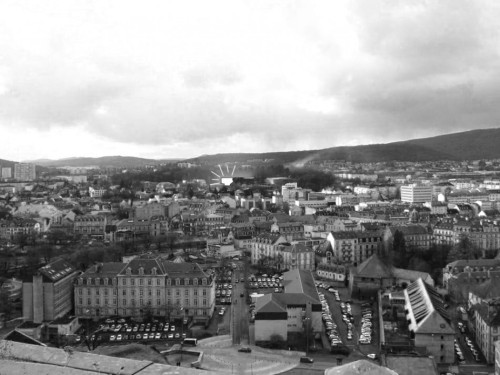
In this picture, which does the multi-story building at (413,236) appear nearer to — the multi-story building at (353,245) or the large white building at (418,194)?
the multi-story building at (353,245)

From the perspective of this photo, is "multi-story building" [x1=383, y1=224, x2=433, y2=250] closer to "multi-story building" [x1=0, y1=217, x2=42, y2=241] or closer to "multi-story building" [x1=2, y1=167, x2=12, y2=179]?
"multi-story building" [x1=0, y1=217, x2=42, y2=241]

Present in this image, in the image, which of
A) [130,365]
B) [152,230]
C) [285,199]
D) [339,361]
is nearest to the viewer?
[130,365]

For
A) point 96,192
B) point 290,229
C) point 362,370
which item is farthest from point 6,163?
point 362,370

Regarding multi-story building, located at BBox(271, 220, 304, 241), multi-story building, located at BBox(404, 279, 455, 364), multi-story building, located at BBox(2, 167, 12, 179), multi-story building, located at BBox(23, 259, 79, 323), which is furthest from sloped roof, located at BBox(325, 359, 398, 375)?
multi-story building, located at BBox(2, 167, 12, 179)

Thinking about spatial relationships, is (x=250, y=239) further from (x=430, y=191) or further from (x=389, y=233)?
(x=430, y=191)

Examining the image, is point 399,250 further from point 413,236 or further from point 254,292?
point 254,292

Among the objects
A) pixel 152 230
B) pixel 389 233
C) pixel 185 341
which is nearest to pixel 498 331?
pixel 185 341

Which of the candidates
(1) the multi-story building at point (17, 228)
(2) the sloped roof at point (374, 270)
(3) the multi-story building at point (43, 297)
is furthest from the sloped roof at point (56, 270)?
(1) the multi-story building at point (17, 228)
